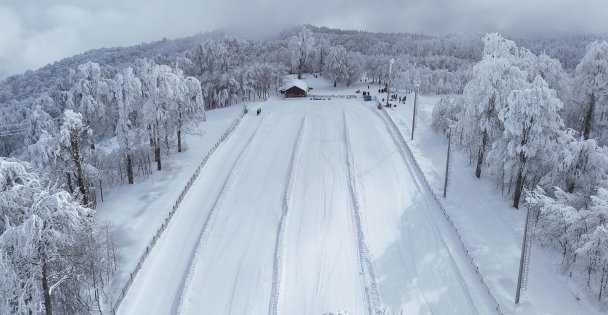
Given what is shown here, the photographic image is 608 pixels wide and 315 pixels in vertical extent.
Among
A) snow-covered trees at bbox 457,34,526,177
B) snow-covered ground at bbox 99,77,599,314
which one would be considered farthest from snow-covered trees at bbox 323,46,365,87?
snow-covered trees at bbox 457,34,526,177

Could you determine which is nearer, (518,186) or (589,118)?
(518,186)

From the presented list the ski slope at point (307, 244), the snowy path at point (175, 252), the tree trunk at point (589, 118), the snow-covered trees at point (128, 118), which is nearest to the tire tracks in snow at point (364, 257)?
the ski slope at point (307, 244)

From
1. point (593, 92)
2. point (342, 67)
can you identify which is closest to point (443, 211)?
point (593, 92)

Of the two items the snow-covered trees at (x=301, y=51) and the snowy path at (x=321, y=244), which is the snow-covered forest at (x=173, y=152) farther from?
the snow-covered trees at (x=301, y=51)

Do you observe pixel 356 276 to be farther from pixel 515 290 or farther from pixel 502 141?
pixel 502 141

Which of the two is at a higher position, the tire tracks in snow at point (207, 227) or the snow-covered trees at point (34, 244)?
the snow-covered trees at point (34, 244)

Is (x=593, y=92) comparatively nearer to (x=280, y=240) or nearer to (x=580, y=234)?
(x=580, y=234)
